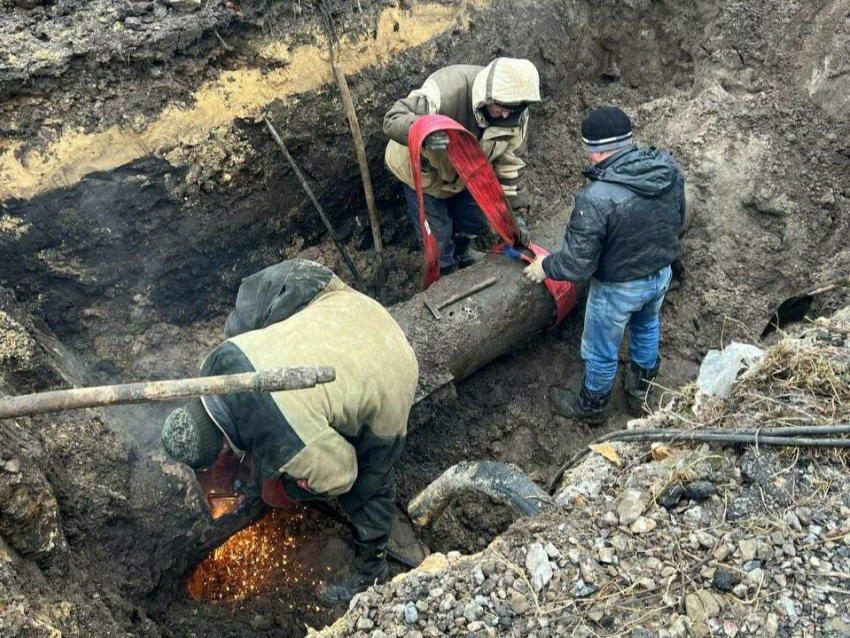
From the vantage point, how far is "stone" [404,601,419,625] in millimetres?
2461

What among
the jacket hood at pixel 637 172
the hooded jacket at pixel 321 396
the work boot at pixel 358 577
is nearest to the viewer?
the hooded jacket at pixel 321 396

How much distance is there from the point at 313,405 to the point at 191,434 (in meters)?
0.49

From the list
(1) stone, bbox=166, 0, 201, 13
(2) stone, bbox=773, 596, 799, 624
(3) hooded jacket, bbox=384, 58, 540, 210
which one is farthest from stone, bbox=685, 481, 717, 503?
(1) stone, bbox=166, 0, 201, 13

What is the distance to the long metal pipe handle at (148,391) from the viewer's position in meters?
2.12

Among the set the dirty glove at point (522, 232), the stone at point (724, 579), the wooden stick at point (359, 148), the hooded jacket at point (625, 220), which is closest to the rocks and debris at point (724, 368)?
the stone at point (724, 579)

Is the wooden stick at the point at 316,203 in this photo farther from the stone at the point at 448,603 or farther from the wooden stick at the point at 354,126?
the stone at the point at 448,603

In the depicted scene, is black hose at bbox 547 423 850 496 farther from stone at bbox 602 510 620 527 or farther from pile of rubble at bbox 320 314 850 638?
stone at bbox 602 510 620 527

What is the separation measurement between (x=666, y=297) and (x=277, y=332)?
126 inches

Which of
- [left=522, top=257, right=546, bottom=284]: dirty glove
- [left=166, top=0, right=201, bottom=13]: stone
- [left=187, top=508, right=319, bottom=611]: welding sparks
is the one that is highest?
[left=166, top=0, right=201, bottom=13]: stone

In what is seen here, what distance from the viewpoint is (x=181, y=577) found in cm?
373

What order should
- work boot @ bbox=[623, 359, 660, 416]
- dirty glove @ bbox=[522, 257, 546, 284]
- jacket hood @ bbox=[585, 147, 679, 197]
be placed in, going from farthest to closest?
work boot @ bbox=[623, 359, 660, 416], dirty glove @ bbox=[522, 257, 546, 284], jacket hood @ bbox=[585, 147, 679, 197]

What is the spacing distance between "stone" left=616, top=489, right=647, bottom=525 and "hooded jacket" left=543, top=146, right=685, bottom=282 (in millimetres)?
1622

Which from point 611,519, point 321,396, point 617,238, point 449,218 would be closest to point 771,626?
point 611,519

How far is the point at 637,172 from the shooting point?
151 inches
